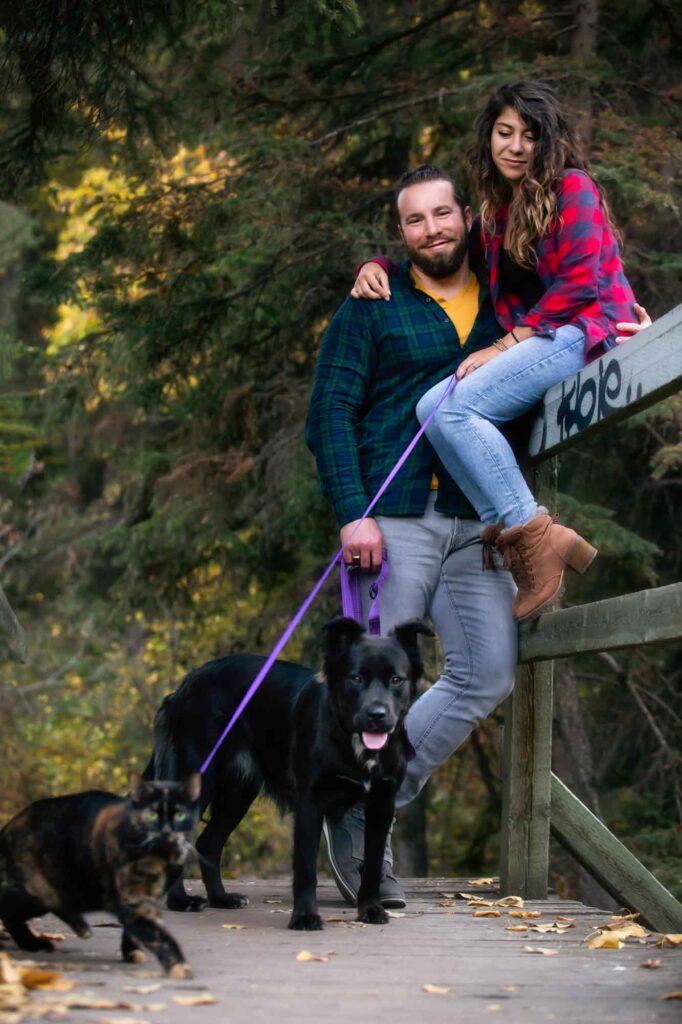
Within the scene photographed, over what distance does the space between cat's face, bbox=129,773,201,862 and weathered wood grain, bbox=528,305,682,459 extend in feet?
5.50

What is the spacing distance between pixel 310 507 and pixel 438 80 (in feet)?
10.5

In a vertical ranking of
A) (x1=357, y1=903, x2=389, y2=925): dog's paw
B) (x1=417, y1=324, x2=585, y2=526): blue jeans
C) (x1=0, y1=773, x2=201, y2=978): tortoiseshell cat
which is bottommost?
(x1=357, y1=903, x2=389, y2=925): dog's paw

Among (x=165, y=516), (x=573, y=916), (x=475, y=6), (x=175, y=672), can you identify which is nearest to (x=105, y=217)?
(x=165, y=516)

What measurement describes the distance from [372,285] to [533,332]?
68 cm

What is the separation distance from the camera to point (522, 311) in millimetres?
4758

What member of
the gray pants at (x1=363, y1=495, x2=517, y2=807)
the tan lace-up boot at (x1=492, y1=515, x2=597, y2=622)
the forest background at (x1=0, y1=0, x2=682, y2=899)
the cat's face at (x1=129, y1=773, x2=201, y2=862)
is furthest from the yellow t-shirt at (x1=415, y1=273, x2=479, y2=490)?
the forest background at (x1=0, y1=0, x2=682, y2=899)

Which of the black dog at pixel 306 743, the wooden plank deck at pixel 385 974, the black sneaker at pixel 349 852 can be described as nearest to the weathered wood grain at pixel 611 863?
the wooden plank deck at pixel 385 974

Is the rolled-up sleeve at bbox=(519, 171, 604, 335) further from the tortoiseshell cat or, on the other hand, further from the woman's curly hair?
the tortoiseshell cat

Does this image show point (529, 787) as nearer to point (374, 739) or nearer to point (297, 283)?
point (374, 739)

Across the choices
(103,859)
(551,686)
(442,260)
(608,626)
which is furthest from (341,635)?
(442,260)

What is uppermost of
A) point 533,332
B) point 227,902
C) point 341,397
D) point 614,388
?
point 533,332

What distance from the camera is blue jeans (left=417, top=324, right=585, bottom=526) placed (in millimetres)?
4543

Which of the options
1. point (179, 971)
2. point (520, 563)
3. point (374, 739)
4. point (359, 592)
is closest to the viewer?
point (179, 971)

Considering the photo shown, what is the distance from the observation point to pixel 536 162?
461 centimetres
